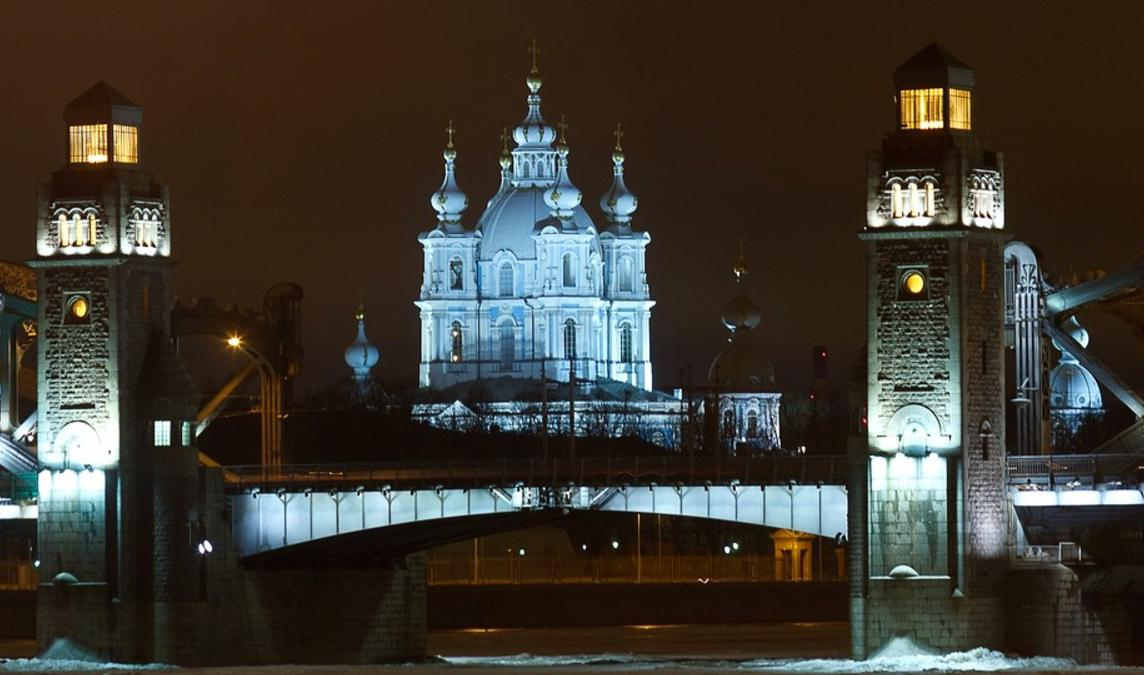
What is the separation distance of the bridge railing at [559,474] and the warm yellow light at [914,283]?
→ 737 cm

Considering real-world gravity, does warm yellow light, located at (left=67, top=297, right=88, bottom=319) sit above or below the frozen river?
above

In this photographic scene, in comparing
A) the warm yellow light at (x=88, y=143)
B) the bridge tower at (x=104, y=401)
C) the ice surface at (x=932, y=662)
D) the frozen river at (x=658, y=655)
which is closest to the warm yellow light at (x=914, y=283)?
the ice surface at (x=932, y=662)

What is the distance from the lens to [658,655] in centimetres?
13275

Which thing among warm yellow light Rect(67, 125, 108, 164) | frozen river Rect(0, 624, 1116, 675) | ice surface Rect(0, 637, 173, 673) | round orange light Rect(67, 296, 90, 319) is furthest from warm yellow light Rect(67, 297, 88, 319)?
frozen river Rect(0, 624, 1116, 675)

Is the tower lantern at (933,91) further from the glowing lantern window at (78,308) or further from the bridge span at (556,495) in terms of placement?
the glowing lantern window at (78,308)

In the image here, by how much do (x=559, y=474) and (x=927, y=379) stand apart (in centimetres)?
1460

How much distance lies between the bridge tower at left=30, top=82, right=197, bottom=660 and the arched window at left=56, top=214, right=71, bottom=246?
0.03m

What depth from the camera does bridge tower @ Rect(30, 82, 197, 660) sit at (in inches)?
4469

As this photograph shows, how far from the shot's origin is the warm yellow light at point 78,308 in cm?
11406

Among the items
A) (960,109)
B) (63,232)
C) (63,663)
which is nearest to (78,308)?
(63,232)

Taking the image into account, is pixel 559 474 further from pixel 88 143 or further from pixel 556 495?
pixel 88 143

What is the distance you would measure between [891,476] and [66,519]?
988 inches

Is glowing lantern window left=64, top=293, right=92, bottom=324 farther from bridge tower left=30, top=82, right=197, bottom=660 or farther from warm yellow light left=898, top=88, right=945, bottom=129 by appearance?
warm yellow light left=898, top=88, right=945, bottom=129

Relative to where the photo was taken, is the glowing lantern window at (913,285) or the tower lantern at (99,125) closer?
the glowing lantern window at (913,285)
